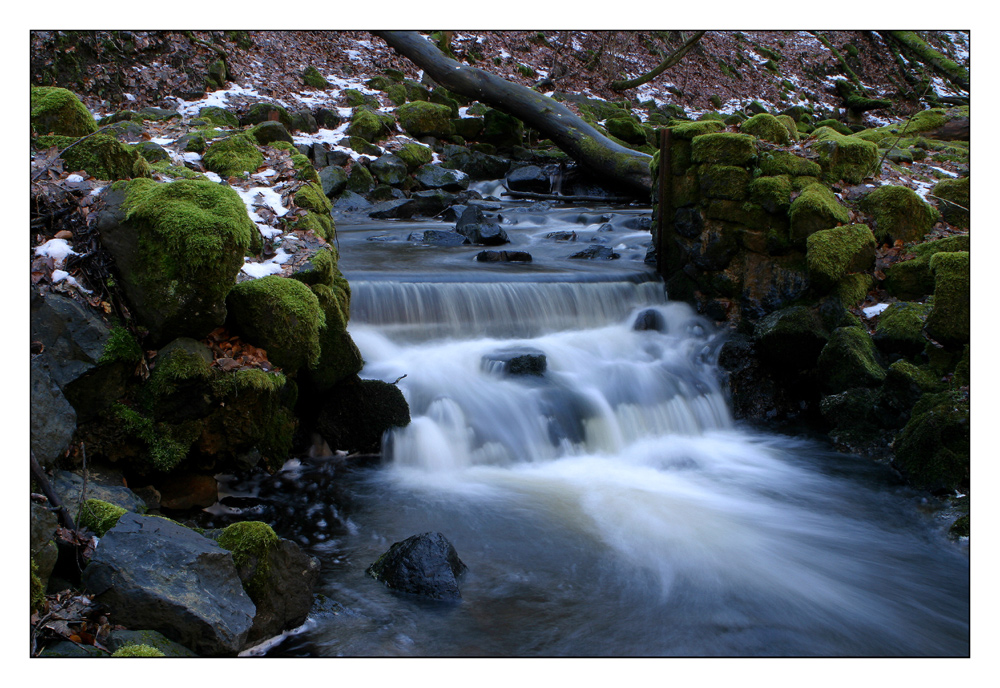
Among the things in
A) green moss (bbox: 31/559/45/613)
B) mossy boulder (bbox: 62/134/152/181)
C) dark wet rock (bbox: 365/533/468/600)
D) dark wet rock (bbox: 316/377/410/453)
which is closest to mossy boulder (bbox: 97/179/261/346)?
mossy boulder (bbox: 62/134/152/181)

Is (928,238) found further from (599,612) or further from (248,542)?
(248,542)

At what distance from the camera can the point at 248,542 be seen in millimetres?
3141

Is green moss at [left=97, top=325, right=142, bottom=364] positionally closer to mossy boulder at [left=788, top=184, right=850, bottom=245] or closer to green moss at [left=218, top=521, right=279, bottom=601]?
green moss at [left=218, top=521, right=279, bottom=601]

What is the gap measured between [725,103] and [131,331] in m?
19.3

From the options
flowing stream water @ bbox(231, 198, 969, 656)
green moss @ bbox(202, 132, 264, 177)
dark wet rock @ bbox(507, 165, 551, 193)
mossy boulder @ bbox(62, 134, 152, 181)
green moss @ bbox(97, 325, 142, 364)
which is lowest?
flowing stream water @ bbox(231, 198, 969, 656)

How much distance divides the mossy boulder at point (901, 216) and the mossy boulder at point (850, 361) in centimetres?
144

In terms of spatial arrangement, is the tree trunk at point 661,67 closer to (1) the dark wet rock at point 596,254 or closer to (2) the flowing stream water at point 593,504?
(1) the dark wet rock at point 596,254

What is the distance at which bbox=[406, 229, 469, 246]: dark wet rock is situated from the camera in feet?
34.8

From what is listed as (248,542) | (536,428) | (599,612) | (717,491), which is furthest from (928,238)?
(248,542)

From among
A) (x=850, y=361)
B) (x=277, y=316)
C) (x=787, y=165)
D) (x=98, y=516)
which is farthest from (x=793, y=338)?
(x=98, y=516)

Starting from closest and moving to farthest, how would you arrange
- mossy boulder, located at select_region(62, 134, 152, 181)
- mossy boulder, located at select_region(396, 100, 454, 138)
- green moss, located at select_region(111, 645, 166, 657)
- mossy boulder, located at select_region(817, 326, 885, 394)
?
green moss, located at select_region(111, 645, 166, 657) → mossy boulder, located at select_region(62, 134, 152, 181) → mossy boulder, located at select_region(817, 326, 885, 394) → mossy boulder, located at select_region(396, 100, 454, 138)

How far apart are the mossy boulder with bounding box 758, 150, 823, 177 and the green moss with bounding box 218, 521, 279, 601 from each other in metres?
6.64

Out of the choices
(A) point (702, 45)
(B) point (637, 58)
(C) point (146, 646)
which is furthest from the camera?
(B) point (637, 58)

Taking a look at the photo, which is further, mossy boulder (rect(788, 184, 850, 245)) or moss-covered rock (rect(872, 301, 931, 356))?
mossy boulder (rect(788, 184, 850, 245))
